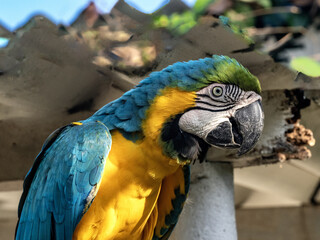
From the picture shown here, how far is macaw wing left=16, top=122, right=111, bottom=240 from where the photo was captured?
2.26 meters

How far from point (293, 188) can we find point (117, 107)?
3.51 metres

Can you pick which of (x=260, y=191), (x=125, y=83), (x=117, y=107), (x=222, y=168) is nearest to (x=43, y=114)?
(x=125, y=83)

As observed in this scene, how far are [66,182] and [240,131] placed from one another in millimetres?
942

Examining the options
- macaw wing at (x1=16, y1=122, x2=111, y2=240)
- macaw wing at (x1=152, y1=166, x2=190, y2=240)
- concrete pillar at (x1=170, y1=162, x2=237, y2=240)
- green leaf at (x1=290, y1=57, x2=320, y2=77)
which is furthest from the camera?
concrete pillar at (x1=170, y1=162, x2=237, y2=240)

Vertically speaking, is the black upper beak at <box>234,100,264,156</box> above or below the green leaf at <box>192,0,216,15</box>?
below

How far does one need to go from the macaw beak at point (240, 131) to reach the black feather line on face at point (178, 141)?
0.09 m

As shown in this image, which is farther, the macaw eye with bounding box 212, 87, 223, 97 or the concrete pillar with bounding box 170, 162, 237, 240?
the concrete pillar with bounding box 170, 162, 237, 240

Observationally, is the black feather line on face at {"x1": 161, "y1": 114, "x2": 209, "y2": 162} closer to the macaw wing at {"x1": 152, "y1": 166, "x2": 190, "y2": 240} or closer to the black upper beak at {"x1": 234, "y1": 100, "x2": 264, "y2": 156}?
the black upper beak at {"x1": 234, "y1": 100, "x2": 264, "y2": 156}

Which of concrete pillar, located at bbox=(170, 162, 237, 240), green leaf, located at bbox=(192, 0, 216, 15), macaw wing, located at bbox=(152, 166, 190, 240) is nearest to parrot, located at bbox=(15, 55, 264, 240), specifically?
macaw wing, located at bbox=(152, 166, 190, 240)

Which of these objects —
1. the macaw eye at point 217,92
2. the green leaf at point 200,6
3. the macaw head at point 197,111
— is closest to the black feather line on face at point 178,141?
the macaw head at point 197,111

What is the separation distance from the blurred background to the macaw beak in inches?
19.1

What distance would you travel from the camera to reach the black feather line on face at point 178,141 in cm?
228

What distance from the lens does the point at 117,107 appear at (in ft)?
8.01

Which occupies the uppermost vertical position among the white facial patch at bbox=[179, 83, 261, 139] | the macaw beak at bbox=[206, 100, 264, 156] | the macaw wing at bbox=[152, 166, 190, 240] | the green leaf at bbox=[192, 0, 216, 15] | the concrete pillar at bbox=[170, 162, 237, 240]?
the green leaf at bbox=[192, 0, 216, 15]
